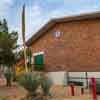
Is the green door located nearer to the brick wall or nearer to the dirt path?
the brick wall

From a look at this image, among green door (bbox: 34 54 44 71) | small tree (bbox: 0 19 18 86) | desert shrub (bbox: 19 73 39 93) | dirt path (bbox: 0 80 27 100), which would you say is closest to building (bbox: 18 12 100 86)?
green door (bbox: 34 54 44 71)

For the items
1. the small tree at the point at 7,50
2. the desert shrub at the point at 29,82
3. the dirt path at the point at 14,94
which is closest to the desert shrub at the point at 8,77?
the small tree at the point at 7,50

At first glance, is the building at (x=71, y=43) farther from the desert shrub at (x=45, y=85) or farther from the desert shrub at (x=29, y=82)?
the desert shrub at (x=29, y=82)

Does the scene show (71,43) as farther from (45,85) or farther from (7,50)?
(45,85)

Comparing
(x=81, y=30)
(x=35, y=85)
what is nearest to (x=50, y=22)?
(x=81, y=30)

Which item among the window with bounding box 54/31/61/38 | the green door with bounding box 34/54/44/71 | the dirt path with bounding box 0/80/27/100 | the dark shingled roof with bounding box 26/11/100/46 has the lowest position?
the dirt path with bounding box 0/80/27/100

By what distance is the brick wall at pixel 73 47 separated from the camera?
2491cm

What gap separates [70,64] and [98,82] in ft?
19.8

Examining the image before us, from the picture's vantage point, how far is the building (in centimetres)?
2491

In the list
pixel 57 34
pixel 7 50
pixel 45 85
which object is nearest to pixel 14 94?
pixel 45 85

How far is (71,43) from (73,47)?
1.16 ft

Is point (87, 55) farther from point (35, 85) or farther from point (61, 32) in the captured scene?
point (35, 85)

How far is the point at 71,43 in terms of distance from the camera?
2666cm

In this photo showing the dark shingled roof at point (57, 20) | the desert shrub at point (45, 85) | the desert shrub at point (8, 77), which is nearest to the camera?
the desert shrub at point (45, 85)
